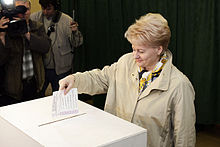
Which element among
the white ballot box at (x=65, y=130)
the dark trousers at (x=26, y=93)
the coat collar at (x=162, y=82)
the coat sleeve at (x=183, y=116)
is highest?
the coat collar at (x=162, y=82)

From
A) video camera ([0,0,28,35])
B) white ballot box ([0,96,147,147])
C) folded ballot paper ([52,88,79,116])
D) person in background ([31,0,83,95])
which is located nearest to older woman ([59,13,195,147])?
folded ballot paper ([52,88,79,116])

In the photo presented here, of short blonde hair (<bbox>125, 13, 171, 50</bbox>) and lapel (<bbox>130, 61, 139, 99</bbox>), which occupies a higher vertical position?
short blonde hair (<bbox>125, 13, 171, 50</bbox>)

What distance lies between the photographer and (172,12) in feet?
10.6

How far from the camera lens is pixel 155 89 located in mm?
1717

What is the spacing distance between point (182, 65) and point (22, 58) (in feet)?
5.28

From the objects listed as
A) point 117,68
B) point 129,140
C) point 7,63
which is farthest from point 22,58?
point 129,140

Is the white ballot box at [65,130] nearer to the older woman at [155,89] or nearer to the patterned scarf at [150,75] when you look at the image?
the older woman at [155,89]

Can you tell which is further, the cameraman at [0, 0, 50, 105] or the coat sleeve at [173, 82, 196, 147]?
the cameraman at [0, 0, 50, 105]

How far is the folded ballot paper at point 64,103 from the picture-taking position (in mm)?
1396

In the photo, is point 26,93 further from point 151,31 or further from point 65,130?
point 65,130

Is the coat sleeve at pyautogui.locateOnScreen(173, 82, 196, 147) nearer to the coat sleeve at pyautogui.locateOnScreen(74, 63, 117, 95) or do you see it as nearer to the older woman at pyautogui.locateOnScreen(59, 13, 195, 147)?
the older woman at pyautogui.locateOnScreen(59, 13, 195, 147)

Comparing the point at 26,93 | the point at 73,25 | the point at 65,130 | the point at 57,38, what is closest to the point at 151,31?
the point at 65,130

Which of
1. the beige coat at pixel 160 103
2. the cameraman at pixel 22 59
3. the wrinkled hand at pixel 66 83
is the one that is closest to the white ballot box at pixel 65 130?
the wrinkled hand at pixel 66 83

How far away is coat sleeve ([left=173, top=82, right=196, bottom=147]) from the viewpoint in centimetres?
164
